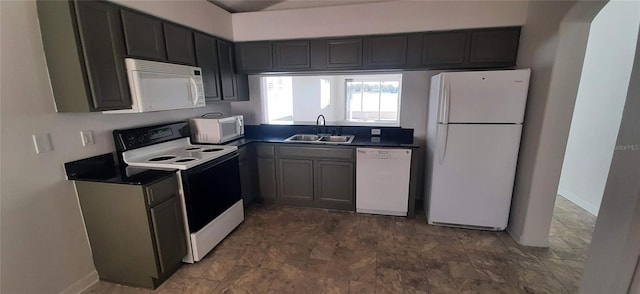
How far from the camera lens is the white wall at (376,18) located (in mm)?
2725

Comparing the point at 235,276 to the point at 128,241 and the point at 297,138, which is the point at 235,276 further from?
the point at 297,138

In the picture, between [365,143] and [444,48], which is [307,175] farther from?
[444,48]

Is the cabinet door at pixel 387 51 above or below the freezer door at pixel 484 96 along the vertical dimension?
above

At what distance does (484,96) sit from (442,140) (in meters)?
0.56

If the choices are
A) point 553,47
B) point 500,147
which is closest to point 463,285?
point 500,147

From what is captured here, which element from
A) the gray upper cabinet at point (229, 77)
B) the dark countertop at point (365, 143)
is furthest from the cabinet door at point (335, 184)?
the gray upper cabinet at point (229, 77)

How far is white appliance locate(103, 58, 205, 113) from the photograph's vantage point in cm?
203

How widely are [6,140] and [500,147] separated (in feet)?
12.6

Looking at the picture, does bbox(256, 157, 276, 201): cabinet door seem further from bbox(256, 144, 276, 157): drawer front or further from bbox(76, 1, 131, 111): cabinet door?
bbox(76, 1, 131, 111): cabinet door

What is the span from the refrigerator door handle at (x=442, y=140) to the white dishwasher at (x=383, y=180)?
33cm

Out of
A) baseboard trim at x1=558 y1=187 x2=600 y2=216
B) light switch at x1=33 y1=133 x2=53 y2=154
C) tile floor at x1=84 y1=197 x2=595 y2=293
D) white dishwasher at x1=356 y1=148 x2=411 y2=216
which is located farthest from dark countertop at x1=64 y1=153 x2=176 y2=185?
baseboard trim at x1=558 y1=187 x2=600 y2=216

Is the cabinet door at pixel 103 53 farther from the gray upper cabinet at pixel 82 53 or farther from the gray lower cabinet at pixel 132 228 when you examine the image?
the gray lower cabinet at pixel 132 228

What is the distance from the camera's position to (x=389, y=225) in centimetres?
302

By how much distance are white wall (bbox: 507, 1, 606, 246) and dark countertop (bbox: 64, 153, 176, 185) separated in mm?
3199
